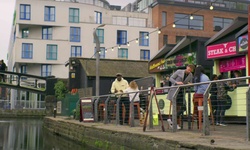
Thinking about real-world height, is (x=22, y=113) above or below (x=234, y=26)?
below

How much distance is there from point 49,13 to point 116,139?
4611 centimetres

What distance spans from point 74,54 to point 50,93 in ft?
69.5

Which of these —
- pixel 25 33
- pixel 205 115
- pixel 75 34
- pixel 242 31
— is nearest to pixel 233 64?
pixel 242 31

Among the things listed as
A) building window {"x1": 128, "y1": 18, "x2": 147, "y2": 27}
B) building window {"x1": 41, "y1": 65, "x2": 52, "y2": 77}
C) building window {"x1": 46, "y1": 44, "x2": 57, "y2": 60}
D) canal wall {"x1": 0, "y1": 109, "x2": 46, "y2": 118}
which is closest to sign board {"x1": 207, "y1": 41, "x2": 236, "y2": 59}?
canal wall {"x1": 0, "y1": 109, "x2": 46, "y2": 118}

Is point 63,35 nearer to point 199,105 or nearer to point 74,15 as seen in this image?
point 74,15

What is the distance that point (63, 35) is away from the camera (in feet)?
180

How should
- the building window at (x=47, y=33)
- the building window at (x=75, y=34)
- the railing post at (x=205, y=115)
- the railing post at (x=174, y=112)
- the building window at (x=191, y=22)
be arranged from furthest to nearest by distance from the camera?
the building window at (x=191, y=22), the building window at (x=47, y=33), the building window at (x=75, y=34), the railing post at (x=174, y=112), the railing post at (x=205, y=115)

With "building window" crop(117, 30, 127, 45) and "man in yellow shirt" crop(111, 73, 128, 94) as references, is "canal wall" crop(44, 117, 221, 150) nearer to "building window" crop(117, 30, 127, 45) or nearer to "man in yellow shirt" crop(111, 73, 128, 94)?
"man in yellow shirt" crop(111, 73, 128, 94)

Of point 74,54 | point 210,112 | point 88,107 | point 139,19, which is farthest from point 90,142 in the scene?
point 139,19

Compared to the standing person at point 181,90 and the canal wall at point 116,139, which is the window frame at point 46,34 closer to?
the canal wall at point 116,139

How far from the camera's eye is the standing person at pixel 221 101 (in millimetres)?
8453

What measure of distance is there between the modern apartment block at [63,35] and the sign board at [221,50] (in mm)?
36492

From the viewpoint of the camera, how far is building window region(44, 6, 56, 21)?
2144 inches

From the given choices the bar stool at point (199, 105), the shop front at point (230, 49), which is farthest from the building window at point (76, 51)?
the bar stool at point (199, 105)
